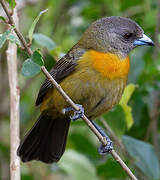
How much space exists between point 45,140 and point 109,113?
655 millimetres

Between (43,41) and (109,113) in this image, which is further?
(109,113)

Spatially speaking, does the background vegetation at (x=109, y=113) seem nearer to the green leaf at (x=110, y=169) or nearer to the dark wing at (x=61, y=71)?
the green leaf at (x=110, y=169)

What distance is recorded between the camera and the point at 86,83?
3648 mm

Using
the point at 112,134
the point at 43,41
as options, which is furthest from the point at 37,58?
the point at 112,134

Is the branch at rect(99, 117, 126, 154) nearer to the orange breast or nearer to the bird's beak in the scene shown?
the orange breast

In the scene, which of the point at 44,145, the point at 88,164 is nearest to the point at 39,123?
the point at 44,145

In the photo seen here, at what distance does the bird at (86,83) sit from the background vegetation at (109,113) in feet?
0.49

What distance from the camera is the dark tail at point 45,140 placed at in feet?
13.3

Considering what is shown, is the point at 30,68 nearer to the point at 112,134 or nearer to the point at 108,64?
the point at 108,64

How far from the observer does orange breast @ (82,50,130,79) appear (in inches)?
144

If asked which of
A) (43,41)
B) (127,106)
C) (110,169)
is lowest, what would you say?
(110,169)

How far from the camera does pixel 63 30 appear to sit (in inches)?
221

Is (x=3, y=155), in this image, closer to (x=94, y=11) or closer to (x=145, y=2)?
(x=94, y=11)

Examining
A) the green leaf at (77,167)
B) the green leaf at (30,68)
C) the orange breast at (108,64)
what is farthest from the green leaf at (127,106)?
the green leaf at (30,68)
